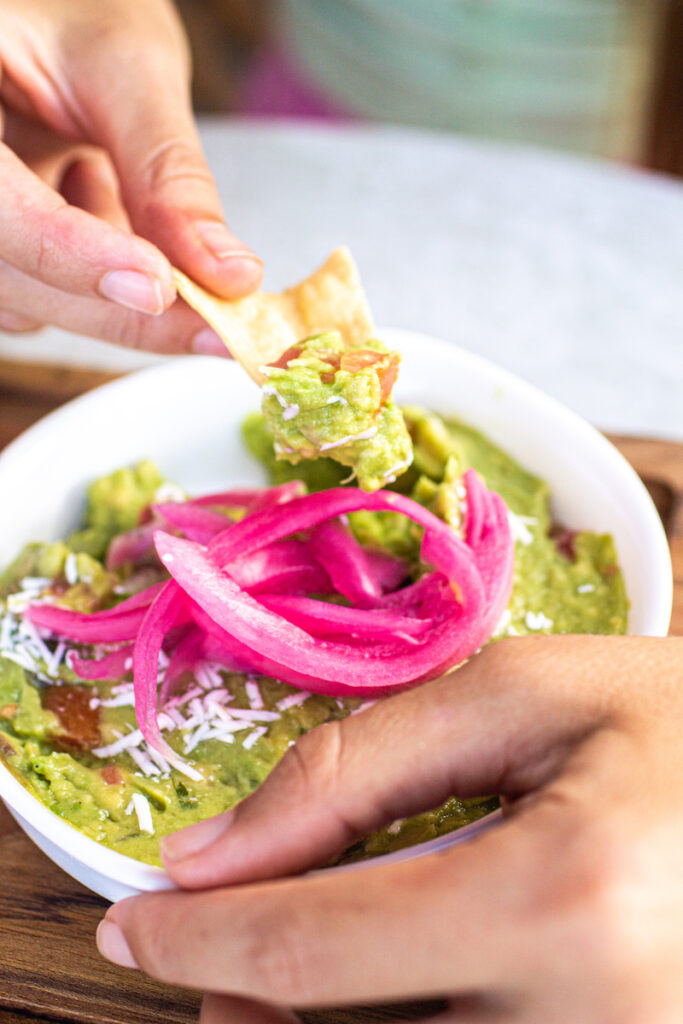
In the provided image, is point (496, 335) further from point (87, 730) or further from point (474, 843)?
point (474, 843)

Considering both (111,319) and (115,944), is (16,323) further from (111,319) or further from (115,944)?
(115,944)

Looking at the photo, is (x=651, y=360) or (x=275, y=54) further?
(x=275, y=54)

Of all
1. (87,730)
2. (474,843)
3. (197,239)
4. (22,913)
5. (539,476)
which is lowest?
(22,913)

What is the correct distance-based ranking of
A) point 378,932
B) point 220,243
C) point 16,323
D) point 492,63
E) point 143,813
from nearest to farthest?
point 378,932, point 143,813, point 220,243, point 16,323, point 492,63

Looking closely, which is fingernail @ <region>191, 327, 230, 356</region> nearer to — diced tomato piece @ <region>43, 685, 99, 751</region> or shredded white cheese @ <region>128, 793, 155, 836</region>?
diced tomato piece @ <region>43, 685, 99, 751</region>

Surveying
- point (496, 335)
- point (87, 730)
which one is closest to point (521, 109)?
point (496, 335)

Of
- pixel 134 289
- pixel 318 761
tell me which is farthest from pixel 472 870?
pixel 134 289

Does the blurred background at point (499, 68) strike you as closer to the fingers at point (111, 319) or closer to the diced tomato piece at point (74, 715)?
the fingers at point (111, 319)
